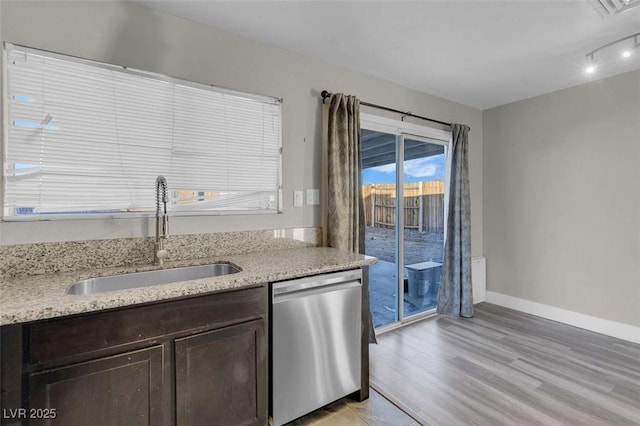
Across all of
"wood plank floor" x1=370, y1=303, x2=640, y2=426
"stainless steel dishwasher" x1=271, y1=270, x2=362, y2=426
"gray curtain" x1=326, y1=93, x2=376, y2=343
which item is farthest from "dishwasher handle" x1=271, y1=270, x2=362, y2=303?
"wood plank floor" x1=370, y1=303, x2=640, y2=426

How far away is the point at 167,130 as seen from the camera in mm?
1884

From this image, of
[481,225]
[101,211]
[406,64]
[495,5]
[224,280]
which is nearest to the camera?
[224,280]

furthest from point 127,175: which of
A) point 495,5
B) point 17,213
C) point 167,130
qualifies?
point 495,5

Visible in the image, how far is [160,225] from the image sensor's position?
179cm

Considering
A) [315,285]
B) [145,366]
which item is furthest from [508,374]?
[145,366]

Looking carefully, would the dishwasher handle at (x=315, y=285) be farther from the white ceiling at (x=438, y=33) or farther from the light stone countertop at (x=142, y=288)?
the white ceiling at (x=438, y=33)

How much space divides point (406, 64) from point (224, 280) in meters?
2.37

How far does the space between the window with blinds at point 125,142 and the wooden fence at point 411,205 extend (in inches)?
45.4

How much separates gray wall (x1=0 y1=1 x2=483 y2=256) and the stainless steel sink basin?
11.1 inches

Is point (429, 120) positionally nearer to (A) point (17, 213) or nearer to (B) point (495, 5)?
(B) point (495, 5)

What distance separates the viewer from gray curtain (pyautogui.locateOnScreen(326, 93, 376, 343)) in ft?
7.87

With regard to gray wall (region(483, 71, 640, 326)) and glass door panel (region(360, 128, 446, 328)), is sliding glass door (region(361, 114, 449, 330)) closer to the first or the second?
glass door panel (region(360, 128, 446, 328))

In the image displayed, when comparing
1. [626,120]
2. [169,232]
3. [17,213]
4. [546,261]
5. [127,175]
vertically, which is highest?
[626,120]

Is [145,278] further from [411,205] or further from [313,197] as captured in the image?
[411,205]
